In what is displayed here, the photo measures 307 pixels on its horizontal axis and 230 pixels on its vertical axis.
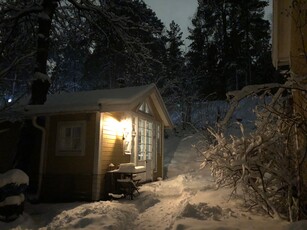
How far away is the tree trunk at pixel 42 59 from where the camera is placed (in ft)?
33.3

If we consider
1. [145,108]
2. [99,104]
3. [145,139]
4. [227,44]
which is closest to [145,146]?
[145,139]

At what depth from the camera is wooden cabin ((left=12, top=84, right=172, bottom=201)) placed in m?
8.77

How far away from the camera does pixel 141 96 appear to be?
970cm

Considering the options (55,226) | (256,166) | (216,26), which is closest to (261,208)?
(256,166)

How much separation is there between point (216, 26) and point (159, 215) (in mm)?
26992

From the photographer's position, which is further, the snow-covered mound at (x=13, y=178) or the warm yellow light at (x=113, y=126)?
the warm yellow light at (x=113, y=126)

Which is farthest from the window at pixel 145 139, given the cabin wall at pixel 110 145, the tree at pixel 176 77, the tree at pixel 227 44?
the tree at pixel 227 44

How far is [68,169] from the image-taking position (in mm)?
9211

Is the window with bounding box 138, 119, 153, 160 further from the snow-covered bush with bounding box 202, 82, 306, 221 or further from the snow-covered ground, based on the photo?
the snow-covered bush with bounding box 202, 82, 306, 221

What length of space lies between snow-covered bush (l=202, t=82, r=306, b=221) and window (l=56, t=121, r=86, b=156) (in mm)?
4950

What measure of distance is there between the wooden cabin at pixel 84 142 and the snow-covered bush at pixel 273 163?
424cm

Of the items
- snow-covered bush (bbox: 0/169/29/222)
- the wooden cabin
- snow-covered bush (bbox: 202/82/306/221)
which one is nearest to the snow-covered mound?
snow-covered bush (bbox: 0/169/29/222)

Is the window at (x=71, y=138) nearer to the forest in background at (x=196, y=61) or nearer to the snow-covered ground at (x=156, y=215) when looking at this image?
the snow-covered ground at (x=156, y=215)

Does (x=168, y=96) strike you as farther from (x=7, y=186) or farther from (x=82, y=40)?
(x=7, y=186)
